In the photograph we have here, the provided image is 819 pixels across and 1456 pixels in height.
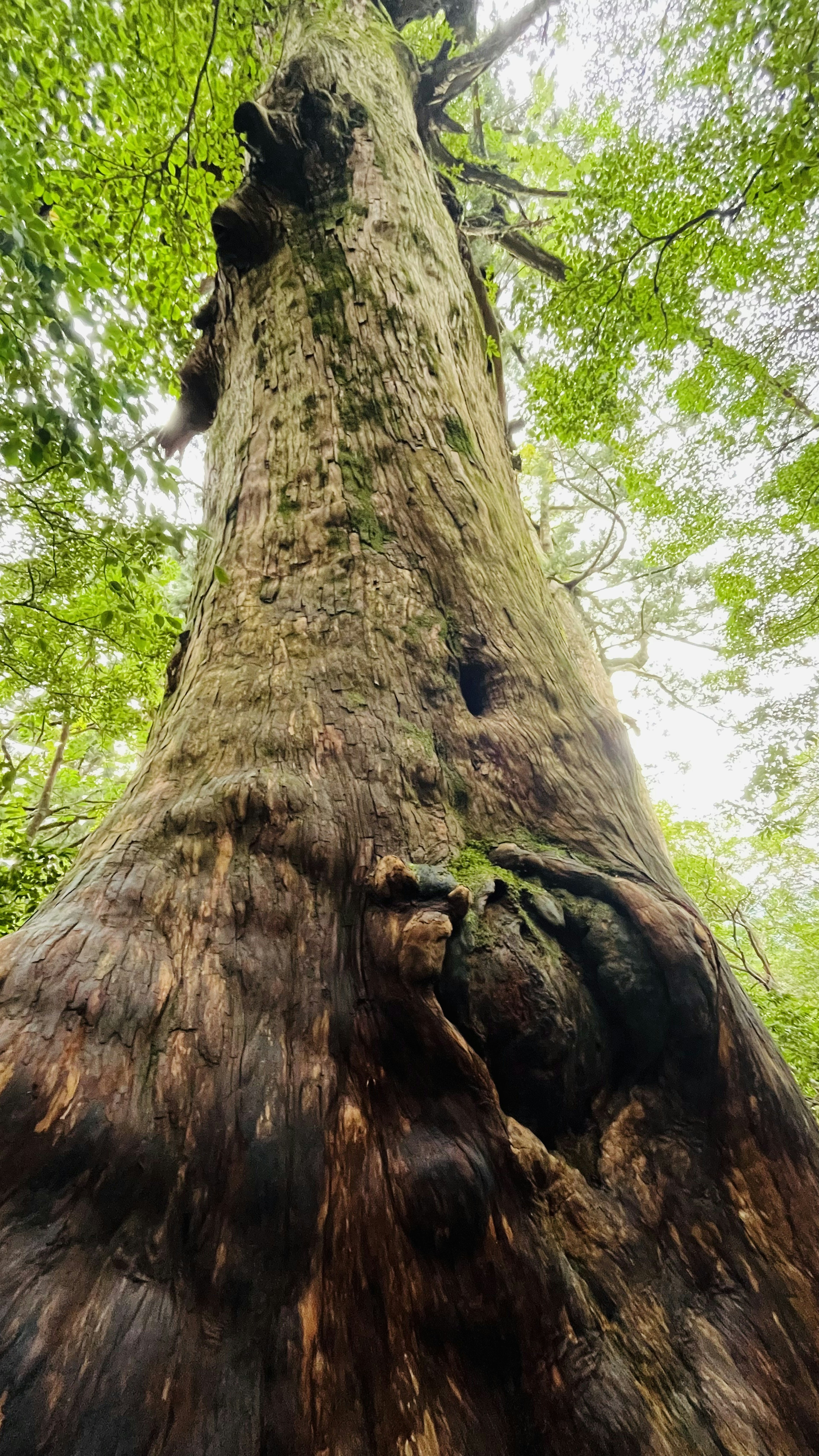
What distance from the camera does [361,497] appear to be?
2.02 m

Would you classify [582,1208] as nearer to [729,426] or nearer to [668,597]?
[729,426]

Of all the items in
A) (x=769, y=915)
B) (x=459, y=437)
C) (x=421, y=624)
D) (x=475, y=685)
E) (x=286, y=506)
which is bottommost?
(x=769, y=915)

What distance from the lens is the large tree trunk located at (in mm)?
854

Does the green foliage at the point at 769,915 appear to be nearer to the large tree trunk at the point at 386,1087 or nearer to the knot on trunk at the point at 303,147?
the large tree trunk at the point at 386,1087

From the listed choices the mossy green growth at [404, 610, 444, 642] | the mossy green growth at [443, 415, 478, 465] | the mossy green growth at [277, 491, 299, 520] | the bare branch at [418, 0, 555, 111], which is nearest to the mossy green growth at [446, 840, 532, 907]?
the mossy green growth at [404, 610, 444, 642]

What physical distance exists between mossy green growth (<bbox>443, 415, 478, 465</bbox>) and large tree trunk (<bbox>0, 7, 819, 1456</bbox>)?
499mm

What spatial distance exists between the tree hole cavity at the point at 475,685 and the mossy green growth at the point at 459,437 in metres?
0.93

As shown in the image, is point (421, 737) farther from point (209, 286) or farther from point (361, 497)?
point (209, 286)

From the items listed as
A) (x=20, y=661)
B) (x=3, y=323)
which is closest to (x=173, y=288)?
(x=20, y=661)

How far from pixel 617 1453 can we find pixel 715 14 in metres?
5.49

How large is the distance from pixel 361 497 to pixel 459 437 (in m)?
0.57

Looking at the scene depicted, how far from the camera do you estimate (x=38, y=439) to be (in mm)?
1646

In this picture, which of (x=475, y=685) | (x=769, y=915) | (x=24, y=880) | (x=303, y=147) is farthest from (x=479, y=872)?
(x=769, y=915)

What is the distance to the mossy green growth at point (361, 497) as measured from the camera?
1946 millimetres
